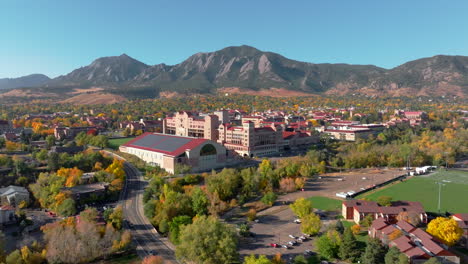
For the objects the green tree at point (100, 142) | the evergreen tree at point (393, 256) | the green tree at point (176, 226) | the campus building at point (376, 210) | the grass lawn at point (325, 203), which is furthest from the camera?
the green tree at point (100, 142)

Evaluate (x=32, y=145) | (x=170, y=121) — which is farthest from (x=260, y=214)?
(x=170, y=121)

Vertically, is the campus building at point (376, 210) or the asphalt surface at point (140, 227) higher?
the campus building at point (376, 210)

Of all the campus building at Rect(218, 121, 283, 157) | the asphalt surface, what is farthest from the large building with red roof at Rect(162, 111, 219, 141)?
the asphalt surface

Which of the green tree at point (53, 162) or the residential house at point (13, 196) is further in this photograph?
the green tree at point (53, 162)

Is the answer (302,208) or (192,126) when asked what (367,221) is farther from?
(192,126)

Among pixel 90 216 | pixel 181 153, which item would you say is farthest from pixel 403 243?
pixel 181 153

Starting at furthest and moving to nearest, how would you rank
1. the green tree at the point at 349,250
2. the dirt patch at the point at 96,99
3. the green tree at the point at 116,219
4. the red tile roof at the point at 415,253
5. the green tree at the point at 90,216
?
the dirt patch at the point at 96,99 < the green tree at the point at 116,219 < the green tree at the point at 90,216 < the green tree at the point at 349,250 < the red tile roof at the point at 415,253

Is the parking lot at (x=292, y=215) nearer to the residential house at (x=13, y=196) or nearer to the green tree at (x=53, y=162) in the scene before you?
the residential house at (x=13, y=196)

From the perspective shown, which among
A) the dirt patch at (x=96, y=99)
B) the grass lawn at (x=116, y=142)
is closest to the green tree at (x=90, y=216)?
the grass lawn at (x=116, y=142)
